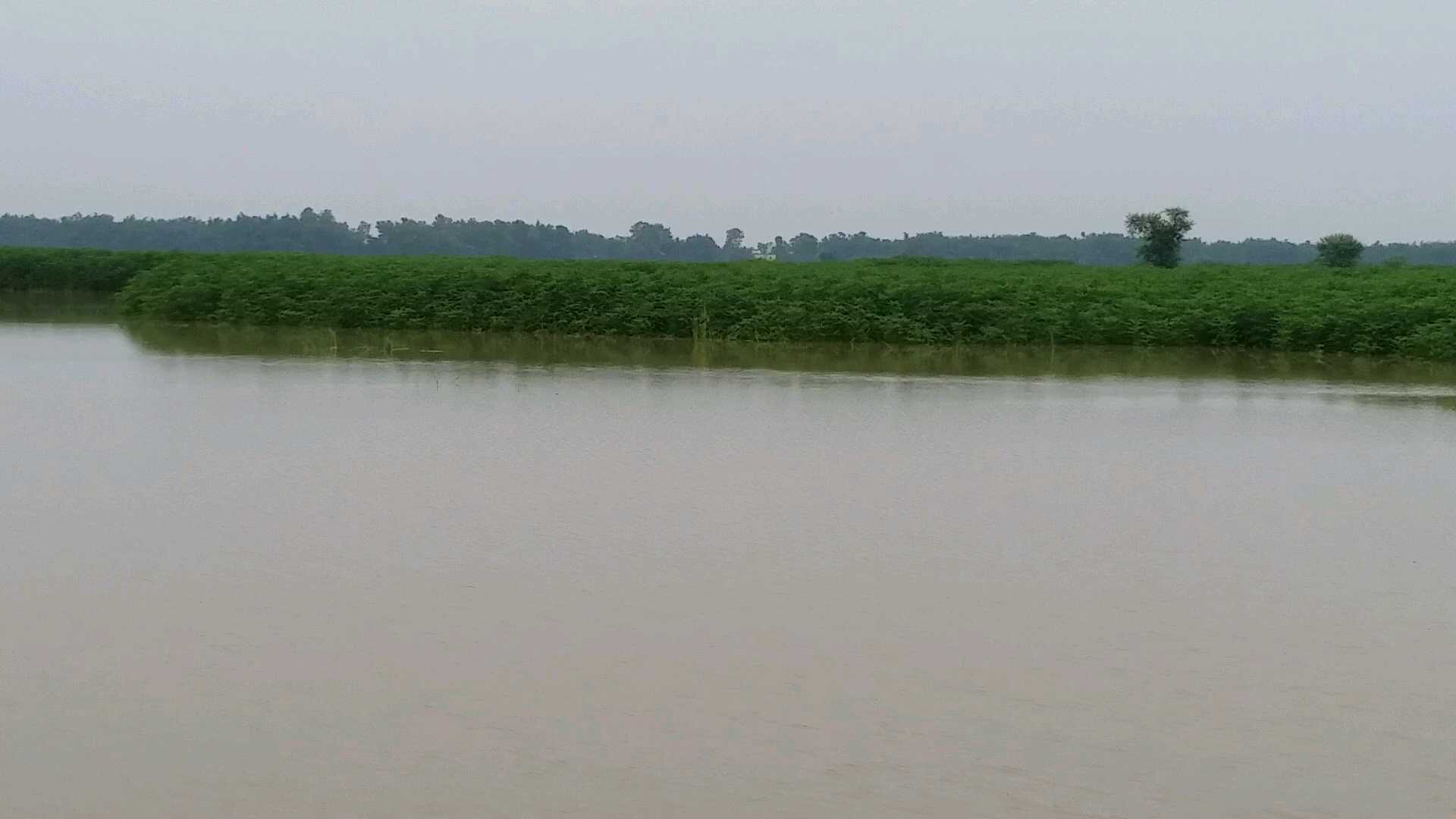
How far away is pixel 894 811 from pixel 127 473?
7254mm

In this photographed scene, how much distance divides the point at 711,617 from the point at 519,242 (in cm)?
8404

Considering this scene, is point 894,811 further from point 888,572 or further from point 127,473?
point 127,473

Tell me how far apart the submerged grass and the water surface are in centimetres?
1218

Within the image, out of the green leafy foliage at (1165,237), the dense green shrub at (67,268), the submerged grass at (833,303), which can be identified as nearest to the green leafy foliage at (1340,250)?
the green leafy foliage at (1165,237)

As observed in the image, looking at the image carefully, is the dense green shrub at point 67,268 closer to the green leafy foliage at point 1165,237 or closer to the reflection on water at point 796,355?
the reflection on water at point 796,355

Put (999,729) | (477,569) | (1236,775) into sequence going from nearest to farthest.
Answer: (1236,775) < (999,729) < (477,569)

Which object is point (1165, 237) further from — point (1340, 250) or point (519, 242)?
point (519, 242)

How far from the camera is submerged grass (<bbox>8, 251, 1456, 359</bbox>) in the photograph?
2644 centimetres

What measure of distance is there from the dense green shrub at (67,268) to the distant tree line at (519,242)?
4066 centimetres

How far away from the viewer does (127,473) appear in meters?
10.5

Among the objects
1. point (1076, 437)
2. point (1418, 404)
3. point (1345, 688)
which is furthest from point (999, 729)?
point (1418, 404)

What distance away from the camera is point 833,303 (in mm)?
26891

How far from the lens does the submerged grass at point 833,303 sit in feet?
86.7

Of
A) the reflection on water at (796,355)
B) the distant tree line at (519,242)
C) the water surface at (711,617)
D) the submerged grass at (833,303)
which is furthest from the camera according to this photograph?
the distant tree line at (519,242)
